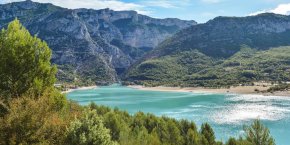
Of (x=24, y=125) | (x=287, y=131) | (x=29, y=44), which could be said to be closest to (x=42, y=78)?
(x=29, y=44)

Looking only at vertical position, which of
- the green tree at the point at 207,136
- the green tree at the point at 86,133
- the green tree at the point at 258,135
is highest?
the green tree at the point at 86,133

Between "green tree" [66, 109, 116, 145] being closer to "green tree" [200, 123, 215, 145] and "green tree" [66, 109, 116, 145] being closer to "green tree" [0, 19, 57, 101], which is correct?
"green tree" [0, 19, 57, 101]

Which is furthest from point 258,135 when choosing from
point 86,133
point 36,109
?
point 36,109

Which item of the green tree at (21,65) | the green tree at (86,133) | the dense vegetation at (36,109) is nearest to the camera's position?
the dense vegetation at (36,109)

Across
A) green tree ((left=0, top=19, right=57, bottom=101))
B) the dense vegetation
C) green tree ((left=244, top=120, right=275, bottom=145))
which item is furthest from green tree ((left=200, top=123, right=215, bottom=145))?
green tree ((left=0, top=19, right=57, bottom=101))

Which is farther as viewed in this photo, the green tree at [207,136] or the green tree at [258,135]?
the green tree at [207,136]

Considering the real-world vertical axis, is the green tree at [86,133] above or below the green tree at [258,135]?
above

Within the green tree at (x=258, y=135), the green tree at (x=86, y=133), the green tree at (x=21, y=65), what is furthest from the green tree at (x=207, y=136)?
the green tree at (x=86, y=133)

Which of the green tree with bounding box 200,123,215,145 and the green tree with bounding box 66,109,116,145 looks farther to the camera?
the green tree with bounding box 200,123,215,145

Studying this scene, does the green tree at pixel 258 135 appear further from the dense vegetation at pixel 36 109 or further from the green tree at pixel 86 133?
the green tree at pixel 86 133

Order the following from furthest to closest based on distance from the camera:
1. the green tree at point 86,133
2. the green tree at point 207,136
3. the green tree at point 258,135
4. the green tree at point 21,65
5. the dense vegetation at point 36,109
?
1. the green tree at point 207,136
2. the green tree at point 258,135
3. the green tree at point 21,65
4. the green tree at point 86,133
5. the dense vegetation at point 36,109
